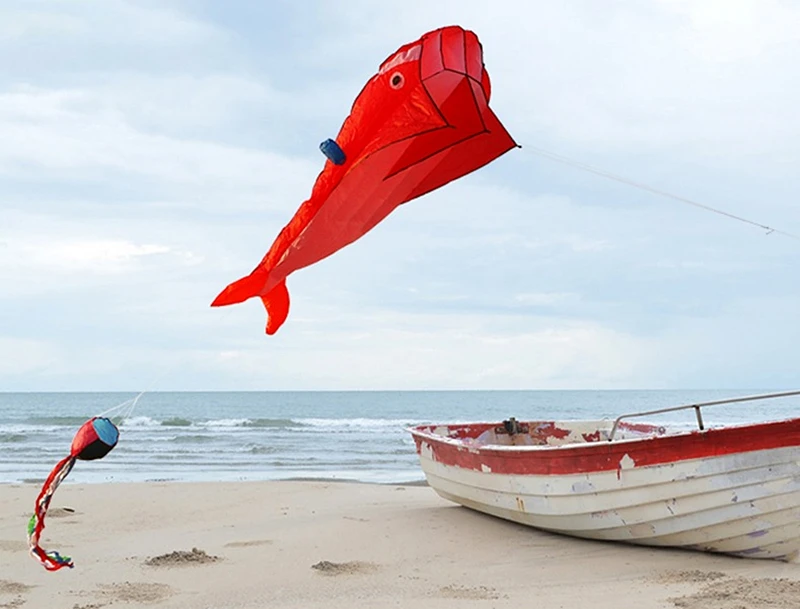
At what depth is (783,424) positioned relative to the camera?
6137 millimetres

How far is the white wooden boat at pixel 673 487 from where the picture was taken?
20.4 ft

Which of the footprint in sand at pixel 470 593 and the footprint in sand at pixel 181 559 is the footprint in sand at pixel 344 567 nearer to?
the footprint in sand at pixel 470 593

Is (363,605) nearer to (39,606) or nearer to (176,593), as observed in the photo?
(176,593)

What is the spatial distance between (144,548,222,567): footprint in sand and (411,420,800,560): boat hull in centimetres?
266

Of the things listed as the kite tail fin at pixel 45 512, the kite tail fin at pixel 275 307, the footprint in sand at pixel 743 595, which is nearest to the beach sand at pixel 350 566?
the footprint in sand at pixel 743 595

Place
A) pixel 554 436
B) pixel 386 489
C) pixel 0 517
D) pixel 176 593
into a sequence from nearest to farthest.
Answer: pixel 176 593
pixel 0 517
pixel 554 436
pixel 386 489

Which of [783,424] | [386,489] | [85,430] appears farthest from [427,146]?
[386,489]

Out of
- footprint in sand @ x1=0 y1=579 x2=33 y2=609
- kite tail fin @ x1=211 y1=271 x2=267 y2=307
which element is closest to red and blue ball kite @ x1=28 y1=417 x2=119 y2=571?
kite tail fin @ x1=211 y1=271 x2=267 y2=307

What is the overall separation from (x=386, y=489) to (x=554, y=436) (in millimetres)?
2828

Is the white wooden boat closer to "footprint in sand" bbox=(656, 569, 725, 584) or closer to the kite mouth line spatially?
"footprint in sand" bbox=(656, 569, 725, 584)

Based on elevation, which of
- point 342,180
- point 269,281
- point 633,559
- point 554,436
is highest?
point 342,180

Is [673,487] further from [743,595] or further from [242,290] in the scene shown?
[242,290]

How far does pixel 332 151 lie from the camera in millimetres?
4582

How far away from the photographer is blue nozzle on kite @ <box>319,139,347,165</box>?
457 cm
